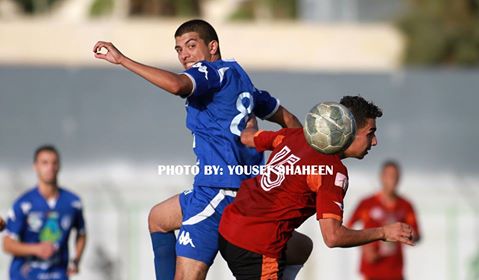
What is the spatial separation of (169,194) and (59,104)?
2.97 meters

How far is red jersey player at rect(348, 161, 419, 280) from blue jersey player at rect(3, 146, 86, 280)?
12.5 ft

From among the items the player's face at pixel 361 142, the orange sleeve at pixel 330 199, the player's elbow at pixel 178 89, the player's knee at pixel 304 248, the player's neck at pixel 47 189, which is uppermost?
the player's neck at pixel 47 189

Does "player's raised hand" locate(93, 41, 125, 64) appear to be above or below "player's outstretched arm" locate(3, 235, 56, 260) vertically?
above

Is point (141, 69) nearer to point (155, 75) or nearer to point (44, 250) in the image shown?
point (155, 75)

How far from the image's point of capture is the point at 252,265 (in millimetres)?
6918

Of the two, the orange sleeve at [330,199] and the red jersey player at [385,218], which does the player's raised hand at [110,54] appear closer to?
the orange sleeve at [330,199]

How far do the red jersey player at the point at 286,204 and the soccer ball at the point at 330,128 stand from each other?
66 mm

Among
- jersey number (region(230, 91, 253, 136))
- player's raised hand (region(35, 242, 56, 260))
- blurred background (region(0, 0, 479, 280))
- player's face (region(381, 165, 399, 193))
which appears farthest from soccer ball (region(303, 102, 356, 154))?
blurred background (region(0, 0, 479, 280))

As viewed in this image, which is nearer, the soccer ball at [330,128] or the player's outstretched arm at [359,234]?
the player's outstretched arm at [359,234]

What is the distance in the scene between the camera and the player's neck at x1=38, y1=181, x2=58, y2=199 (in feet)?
37.5

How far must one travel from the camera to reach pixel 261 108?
779cm

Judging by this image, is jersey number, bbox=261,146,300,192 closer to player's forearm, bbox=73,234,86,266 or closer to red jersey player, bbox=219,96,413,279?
red jersey player, bbox=219,96,413,279

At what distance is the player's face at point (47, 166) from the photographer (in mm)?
11117

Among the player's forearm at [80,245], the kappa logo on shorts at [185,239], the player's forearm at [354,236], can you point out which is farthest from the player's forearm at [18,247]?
the player's forearm at [354,236]
